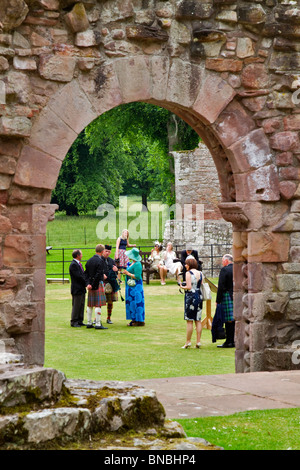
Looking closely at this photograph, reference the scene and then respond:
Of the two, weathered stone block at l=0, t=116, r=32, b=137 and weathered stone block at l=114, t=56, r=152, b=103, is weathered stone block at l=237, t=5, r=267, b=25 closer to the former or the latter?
weathered stone block at l=114, t=56, r=152, b=103

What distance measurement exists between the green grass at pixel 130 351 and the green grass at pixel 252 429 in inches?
135

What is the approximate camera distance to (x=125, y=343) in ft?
41.0

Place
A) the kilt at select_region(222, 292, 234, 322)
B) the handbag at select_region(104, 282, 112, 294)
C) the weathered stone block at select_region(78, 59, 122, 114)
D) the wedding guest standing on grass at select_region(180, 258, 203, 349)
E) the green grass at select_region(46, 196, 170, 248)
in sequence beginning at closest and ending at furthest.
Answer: the weathered stone block at select_region(78, 59, 122, 114) < the wedding guest standing on grass at select_region(180, 258, 203, 349) < the kilt at select_region(222, 292, 234, 322) < the handbag at select_region(104, 282, 112, 294) < the green grass at select_region(46, 196, 170, 248)

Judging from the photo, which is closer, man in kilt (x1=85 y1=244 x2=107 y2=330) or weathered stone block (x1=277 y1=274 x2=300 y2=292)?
weathered stone block (x1=277 y1=274 x2=300 y2=292)

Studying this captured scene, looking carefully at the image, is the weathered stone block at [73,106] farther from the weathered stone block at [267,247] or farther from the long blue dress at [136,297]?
the long blue dress at [136,297]

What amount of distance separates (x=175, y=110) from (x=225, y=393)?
4.04m

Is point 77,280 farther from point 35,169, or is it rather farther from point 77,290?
point 35,169

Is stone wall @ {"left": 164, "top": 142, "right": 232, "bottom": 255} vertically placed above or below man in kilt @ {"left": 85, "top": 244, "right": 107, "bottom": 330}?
above

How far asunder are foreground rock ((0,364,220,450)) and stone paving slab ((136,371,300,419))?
4.64 feet

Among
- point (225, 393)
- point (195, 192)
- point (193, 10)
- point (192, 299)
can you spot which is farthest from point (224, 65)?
point (195, 192)

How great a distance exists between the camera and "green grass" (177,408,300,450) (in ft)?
16.3
